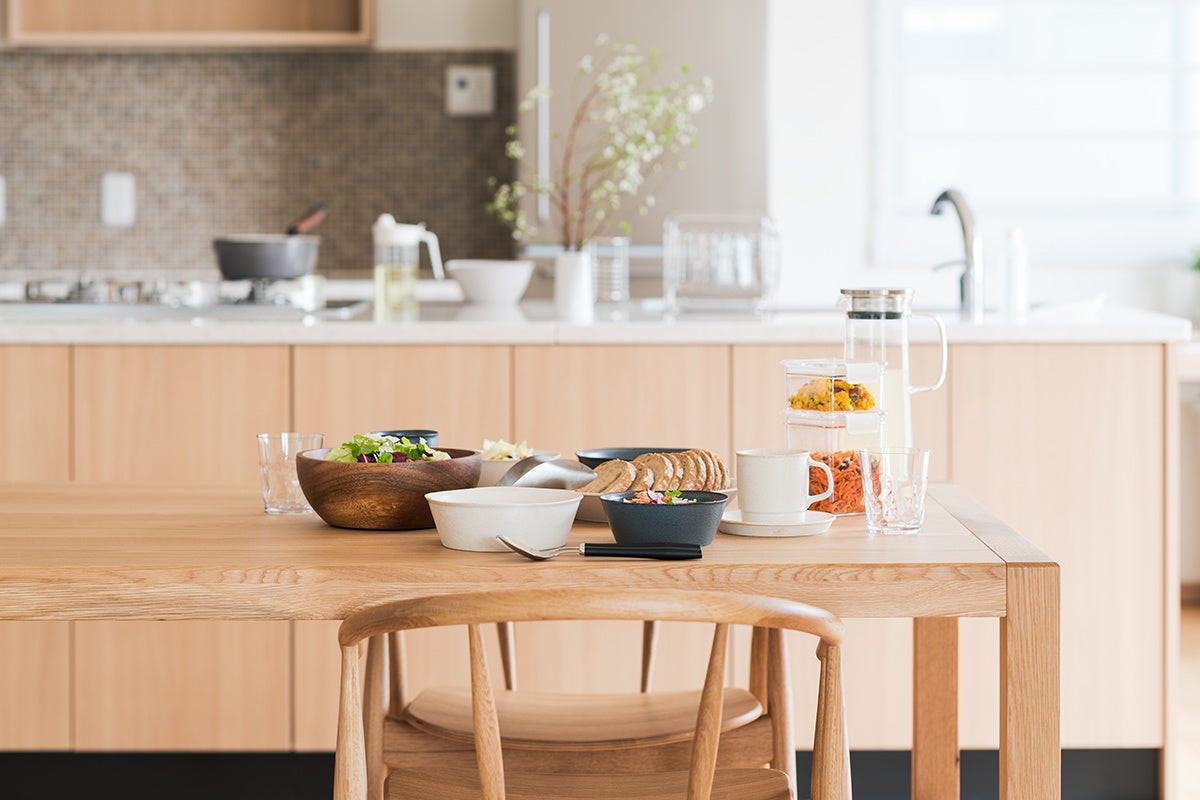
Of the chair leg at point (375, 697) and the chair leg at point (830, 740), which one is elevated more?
the chair leg at point (830, 740)

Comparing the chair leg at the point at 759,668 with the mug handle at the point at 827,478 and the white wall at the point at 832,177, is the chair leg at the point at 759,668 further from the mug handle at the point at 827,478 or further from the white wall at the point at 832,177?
the white wall at the point at 832,177

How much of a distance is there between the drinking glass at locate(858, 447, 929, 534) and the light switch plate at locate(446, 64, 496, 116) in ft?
11.6

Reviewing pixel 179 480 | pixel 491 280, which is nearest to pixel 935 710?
pixel 179 480

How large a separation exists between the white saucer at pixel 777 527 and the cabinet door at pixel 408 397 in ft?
4.16

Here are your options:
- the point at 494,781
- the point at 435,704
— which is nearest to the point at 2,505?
the point at 435,704

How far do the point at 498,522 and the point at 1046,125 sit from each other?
3.66m

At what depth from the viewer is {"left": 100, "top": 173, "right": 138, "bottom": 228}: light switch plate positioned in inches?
188

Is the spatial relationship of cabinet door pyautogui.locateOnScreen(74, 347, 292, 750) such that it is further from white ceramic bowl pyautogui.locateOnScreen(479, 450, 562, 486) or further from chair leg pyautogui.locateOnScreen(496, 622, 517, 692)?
white ceramic bowl pyautogui.locateOnScreen(479, 450, 562, 486)

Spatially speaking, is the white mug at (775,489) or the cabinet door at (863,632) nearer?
the white mug at (775,489)

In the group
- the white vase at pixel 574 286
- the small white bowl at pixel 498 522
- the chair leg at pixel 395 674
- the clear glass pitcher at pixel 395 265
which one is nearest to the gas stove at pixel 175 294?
the clear glass pitcher at pixel 395 265

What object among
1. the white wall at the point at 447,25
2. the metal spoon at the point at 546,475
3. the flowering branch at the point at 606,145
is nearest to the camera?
the metal spoon at the point at 546,475

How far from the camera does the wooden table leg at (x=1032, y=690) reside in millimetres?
1325

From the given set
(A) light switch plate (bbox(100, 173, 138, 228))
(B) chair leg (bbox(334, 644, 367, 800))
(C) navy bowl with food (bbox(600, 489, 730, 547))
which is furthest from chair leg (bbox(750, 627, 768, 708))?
(A) light switch plate (bbox(100, 173, 138, 228))

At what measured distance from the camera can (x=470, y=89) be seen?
479 cm
